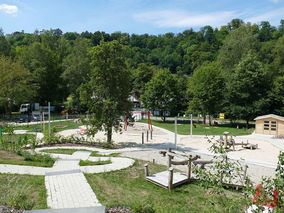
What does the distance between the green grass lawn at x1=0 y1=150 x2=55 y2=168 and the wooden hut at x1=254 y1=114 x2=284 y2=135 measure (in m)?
23.7

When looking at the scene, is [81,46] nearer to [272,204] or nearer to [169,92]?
[169,92]

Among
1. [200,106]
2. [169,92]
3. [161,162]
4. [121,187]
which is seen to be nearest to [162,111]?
[169,92]

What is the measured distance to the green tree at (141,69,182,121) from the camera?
3741 centimetres

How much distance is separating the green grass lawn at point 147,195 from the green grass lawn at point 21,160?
285 centimetres

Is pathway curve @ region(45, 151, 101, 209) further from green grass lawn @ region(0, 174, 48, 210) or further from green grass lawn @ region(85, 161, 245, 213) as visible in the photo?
green grass lawn @ region(85, 161, 245, 213)

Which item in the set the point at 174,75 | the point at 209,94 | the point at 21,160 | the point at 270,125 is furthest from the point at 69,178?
the point at 174,75

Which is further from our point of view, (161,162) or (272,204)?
(161,162)

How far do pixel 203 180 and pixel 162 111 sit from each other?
111ft

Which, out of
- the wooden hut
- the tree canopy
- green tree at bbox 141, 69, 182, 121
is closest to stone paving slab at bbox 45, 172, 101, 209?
the tree canopy

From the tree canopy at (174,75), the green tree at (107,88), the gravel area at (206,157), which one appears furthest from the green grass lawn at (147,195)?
the tree canopy at (174,75)

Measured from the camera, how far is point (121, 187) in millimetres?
8562

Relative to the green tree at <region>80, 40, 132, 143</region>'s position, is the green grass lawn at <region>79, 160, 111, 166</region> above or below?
below

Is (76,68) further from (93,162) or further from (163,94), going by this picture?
(93,162)

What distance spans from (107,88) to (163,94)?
828 inches
